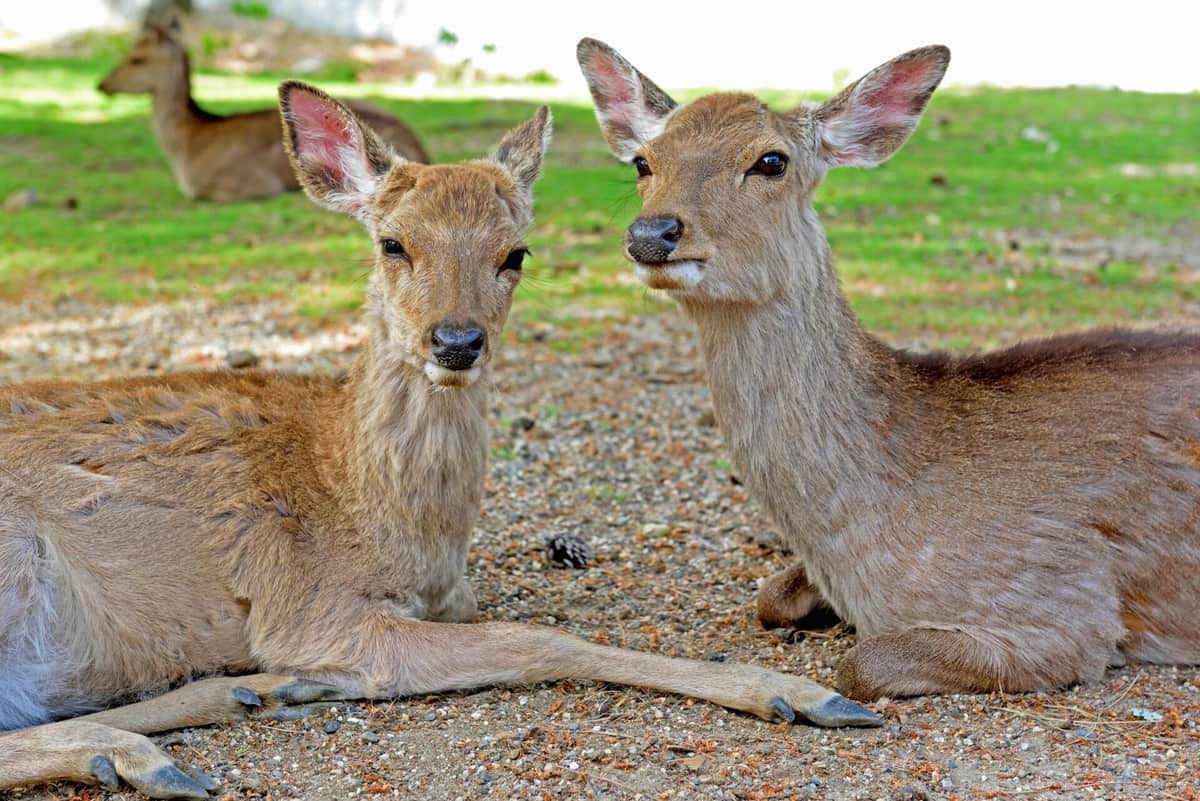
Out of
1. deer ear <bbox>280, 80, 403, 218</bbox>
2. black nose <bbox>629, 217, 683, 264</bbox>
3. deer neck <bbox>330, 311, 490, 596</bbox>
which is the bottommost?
deer neck <bbox>330, 311, 490, 596</bbox>

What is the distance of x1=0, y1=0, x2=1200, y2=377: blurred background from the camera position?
35.7 feet

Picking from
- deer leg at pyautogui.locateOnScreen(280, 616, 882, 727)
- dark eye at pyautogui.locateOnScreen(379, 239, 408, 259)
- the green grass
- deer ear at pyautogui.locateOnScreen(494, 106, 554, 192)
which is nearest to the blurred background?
the green grass

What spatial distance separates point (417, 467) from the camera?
17.8ft

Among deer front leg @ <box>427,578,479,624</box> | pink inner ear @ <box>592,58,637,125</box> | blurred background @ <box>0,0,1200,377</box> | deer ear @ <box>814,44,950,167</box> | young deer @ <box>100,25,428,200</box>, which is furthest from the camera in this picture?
young deer @ <box>100,25,428,200</box>

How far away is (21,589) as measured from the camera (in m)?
5.08

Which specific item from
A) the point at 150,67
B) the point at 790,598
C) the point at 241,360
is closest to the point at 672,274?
the point at 790,598

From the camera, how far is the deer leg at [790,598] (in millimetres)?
5801

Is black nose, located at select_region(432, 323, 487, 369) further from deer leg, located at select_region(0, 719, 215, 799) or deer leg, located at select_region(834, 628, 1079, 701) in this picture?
deer leg, located at select_region(834, 628, 1079, 701)

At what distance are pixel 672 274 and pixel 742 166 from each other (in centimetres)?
56

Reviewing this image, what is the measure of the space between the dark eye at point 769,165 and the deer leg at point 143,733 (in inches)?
95.8

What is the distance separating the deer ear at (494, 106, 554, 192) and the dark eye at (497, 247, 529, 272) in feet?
1.79

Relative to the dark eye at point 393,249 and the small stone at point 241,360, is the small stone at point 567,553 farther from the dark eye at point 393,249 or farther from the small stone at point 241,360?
the small stone at point 241,360

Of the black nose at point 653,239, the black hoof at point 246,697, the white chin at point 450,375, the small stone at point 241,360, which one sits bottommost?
the black hoof at point 246,697

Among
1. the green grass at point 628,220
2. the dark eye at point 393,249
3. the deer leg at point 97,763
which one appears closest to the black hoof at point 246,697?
the deer leg at point 97,763
